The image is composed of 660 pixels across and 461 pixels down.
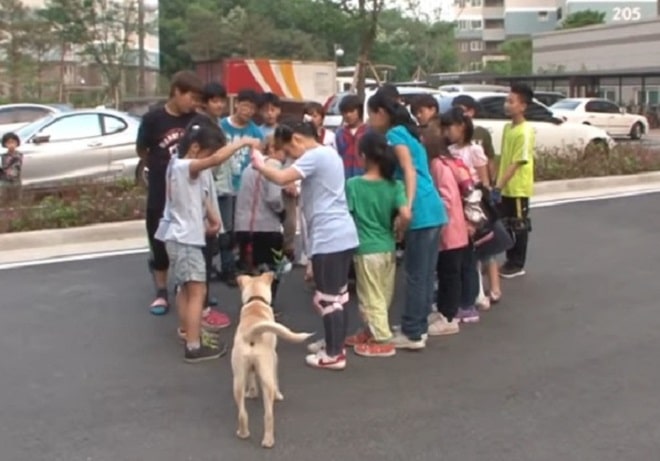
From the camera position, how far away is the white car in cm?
2980

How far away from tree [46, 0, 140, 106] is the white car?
65.4 ft

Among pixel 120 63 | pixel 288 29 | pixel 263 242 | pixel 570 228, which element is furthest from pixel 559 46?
pixel 263 242

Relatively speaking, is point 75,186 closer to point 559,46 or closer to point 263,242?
point 263,242

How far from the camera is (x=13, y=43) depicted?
39.2 metres

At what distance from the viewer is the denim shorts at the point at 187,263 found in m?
5.99

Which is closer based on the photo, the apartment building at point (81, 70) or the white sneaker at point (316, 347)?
the white sneaker at point (316, 347)

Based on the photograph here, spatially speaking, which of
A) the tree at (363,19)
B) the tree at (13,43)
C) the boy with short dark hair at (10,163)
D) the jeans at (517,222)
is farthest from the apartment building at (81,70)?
the jeans at (517,222)

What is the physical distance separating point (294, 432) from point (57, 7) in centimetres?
3999

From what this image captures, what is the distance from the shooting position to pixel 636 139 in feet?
99.6

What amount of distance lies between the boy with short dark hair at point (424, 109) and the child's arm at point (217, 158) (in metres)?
1.73

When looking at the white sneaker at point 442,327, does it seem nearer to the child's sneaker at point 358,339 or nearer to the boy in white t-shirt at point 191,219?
the child's sneaker at point 358,339

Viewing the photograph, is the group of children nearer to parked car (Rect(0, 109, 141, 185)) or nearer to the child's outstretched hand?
the child's outstretched hand

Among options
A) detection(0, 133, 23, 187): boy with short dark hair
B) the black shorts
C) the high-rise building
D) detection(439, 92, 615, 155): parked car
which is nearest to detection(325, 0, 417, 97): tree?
detection(439, 92, 615, 155): parked car

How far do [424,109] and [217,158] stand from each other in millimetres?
2013
